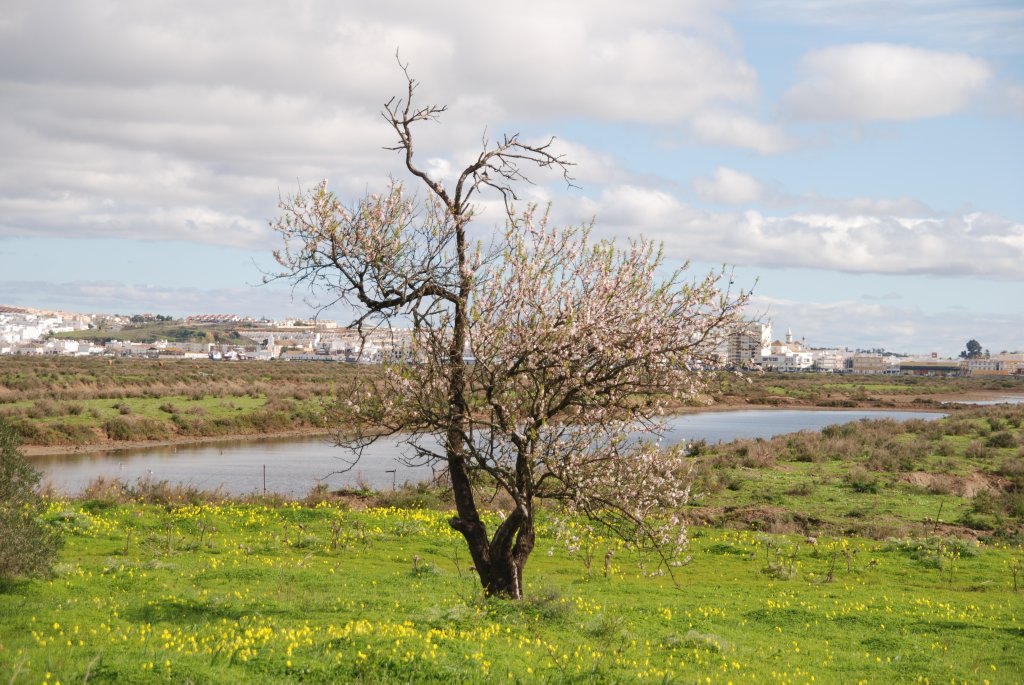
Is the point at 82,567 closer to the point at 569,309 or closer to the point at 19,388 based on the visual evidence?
the point at 569,309

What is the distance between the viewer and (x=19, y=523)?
16.3 meters

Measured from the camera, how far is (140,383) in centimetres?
8338

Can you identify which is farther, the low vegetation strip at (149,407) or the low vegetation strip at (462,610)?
the low vegetation strip at (149,407)

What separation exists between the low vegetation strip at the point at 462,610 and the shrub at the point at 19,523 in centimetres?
44

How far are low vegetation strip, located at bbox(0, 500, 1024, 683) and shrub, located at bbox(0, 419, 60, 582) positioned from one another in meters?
0.44

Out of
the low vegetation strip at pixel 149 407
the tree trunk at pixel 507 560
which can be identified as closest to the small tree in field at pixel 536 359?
the tree trunk at pixel 507 560

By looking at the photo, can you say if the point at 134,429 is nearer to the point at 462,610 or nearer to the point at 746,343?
the point at 462,610

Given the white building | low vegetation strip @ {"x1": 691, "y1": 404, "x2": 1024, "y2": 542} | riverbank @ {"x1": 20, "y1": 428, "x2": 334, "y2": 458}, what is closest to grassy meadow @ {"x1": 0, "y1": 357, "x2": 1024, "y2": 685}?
low vegetation strip @ {"x1": 691, "y1": 404, "x2": 1024, "y2": 542}

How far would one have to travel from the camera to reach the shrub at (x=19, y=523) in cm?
1587

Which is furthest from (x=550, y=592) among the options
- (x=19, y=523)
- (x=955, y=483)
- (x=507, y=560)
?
(x=955, y=483)

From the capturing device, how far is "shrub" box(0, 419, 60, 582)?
15.9m

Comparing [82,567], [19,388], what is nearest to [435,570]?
[82,567]

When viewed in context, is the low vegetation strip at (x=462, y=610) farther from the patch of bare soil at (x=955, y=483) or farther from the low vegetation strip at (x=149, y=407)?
the low vegetation strip at (x=149, y=407)

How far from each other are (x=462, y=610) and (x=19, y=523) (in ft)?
26.6
